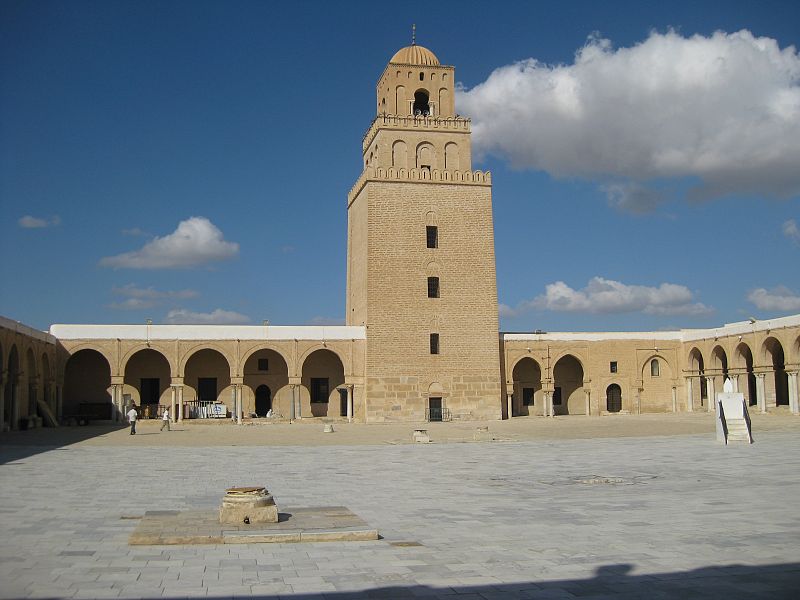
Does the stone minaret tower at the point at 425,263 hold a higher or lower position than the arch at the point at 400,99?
lower

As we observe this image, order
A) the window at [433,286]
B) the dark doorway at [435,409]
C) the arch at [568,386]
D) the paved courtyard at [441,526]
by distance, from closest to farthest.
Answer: the paved courtyard at [441,526]
the dark doorway at [435,409]
the window at [433,286]
the arch at [568,386]

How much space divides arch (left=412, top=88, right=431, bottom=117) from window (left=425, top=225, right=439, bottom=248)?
5.01 meters

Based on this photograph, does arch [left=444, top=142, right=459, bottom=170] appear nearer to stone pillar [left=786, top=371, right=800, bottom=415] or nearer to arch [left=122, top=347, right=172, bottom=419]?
arch [left=122, top=347, right=172, bottom=419]

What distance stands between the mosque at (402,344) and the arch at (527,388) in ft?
3.24

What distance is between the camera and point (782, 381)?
34.6m

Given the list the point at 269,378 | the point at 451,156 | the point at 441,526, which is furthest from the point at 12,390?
the point at 441,526

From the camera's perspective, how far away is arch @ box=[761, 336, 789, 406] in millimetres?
30781

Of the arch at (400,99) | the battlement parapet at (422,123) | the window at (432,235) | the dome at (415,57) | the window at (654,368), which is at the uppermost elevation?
the dome at (415,57)

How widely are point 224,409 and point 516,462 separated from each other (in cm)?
1895

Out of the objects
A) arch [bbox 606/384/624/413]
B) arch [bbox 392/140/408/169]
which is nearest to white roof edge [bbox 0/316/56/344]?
arch [bbox 392/140/408/169]

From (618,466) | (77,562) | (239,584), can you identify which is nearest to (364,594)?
(239,584)

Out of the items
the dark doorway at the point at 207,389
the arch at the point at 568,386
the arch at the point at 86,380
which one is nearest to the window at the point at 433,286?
the arch at the point at 568,386

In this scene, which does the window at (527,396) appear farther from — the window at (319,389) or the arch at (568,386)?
the window at (319,389)

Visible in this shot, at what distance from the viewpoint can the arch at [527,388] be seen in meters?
35.9
